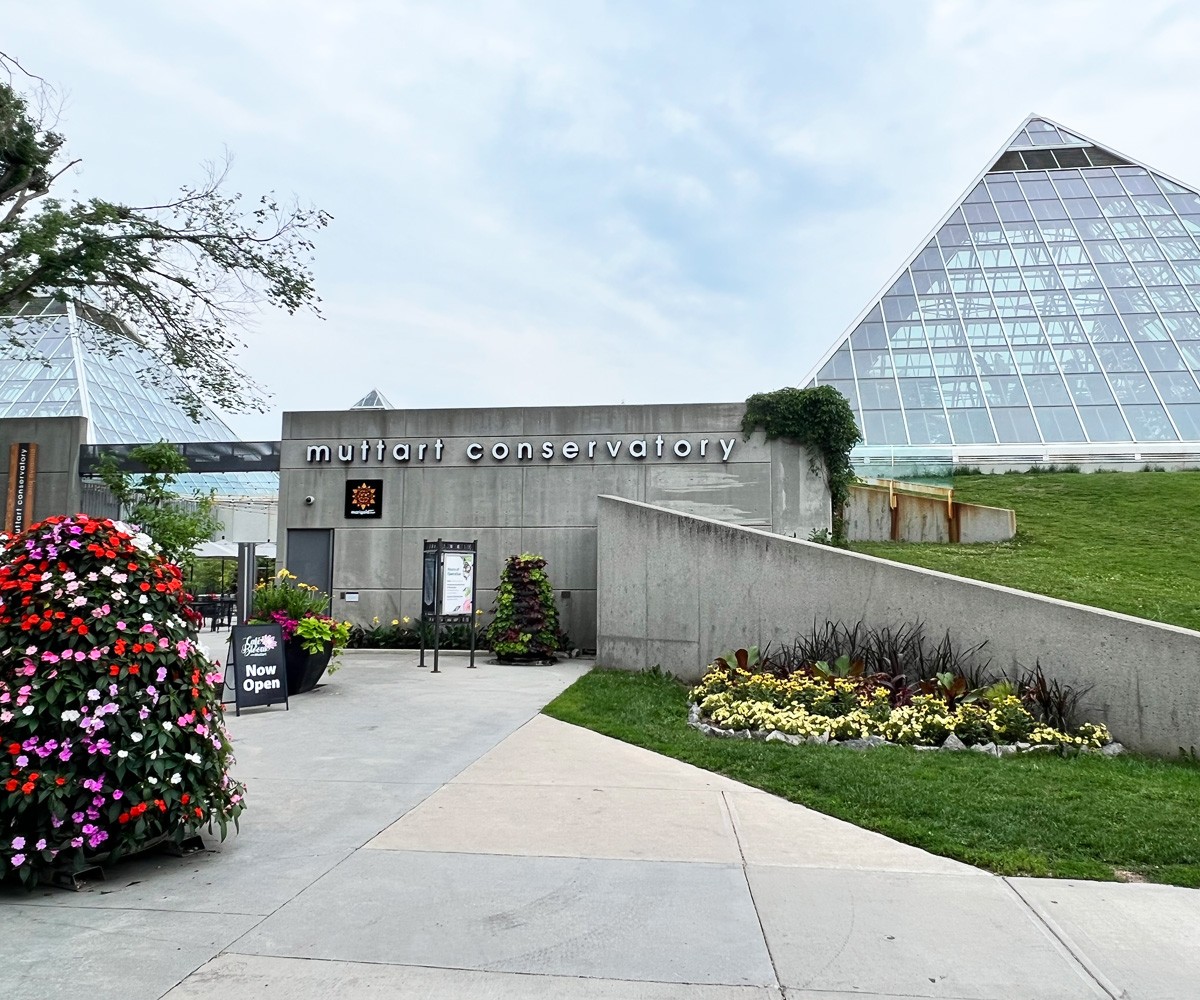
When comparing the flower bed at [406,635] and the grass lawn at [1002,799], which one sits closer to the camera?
the grass lawn at [1002,799]

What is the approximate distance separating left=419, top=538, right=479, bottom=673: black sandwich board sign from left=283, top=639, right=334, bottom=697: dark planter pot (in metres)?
2.72

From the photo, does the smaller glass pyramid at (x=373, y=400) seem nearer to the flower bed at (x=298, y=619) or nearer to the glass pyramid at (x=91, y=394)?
the glass pyramid at (x=91, y=394)

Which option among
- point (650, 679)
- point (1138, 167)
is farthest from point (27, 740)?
point (1138, 167)

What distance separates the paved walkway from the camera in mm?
3303

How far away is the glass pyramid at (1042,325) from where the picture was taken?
30.4m

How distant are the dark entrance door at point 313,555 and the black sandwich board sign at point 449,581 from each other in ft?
11.2

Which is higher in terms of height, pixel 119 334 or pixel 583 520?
pixel 119 334

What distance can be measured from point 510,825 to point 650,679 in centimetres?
677

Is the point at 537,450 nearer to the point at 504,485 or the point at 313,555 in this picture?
the point at 504,485

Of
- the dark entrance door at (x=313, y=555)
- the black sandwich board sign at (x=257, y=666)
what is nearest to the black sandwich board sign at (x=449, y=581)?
the dark entrance door at (x=313, y=555)

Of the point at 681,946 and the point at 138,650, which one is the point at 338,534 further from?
the point at 681,946

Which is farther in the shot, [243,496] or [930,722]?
[243,496]

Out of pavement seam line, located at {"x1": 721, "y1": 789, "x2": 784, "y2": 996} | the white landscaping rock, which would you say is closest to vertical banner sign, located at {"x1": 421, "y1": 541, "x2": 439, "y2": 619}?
pavement seam line, located at {"x1": 721, "y1": 789, "x2": 784, "y2": 996}

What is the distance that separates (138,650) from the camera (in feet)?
14.7
